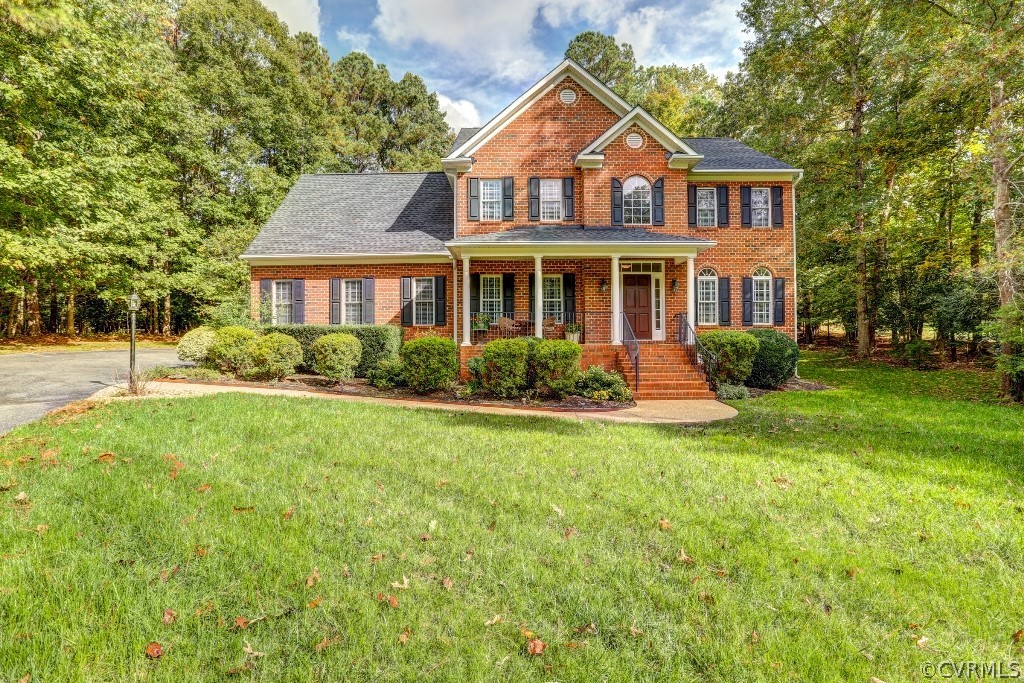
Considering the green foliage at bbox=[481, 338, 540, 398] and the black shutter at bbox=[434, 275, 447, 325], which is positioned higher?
the black shutter at bbox=[434, 275, 447, 325]

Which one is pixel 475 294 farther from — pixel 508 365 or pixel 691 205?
pixel 691 205

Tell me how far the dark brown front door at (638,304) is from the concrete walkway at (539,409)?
14.5 feet

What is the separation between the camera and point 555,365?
33.7 ft

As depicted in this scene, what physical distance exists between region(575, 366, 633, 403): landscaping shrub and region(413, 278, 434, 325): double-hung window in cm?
620

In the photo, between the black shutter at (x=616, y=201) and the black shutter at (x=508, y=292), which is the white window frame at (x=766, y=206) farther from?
the black shutter at (x=508, y=292)

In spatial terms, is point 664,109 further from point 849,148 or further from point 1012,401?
point 1012,401

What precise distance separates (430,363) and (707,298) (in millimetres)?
9943

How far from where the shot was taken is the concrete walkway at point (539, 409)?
342 inches

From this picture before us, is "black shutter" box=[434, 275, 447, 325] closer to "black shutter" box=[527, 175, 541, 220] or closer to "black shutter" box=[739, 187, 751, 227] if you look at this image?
"black shutter" box=[527, 175, 541, 220]

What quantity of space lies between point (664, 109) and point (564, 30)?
1856 centimetres

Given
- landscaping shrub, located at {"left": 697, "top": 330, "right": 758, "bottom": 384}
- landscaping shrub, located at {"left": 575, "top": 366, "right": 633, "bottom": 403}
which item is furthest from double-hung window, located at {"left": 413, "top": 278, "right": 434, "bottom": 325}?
landscaping shrub, located at {"left": 697, "top": 330, "right": 758, "bottom": 384}

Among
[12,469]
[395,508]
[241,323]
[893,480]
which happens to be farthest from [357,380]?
[893,480]

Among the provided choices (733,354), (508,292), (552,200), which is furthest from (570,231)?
(733,354)

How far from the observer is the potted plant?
14.2m
